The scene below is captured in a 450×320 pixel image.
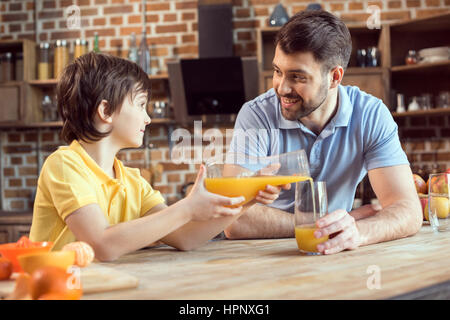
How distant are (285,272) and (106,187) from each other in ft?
1.90

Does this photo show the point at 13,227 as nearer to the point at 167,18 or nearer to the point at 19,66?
the point at 19,66

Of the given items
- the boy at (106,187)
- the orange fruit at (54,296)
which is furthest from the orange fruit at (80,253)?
the boy at (106,187)

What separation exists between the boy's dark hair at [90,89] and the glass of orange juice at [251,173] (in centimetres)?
39

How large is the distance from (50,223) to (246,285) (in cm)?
63

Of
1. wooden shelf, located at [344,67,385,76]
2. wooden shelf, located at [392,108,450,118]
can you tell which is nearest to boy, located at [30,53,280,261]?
wooden shelf, located at [344,67,385,76]

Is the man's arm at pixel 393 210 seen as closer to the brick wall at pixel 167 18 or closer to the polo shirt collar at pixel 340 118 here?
the polo shirt collar at pixel 340 118

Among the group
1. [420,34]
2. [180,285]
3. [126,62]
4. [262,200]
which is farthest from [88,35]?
[180,285]

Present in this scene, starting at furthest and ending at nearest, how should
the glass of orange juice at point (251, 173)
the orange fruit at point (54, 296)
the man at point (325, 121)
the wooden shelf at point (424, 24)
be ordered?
the wooden shelf at point (424, 24)
the man at point (325, 121)
the glass of orange juice at point (251, 173)
the orange fruit at point (54, 296)

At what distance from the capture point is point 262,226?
58.1 inches

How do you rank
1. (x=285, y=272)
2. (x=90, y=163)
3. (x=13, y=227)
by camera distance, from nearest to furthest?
(x=285, y=272), (x=90, y=163), (x=13, y=227)

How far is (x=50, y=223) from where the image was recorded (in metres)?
1.27

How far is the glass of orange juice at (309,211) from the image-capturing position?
1144mm

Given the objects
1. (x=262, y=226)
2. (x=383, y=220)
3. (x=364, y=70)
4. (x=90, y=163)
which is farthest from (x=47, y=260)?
(x=364, y=70)

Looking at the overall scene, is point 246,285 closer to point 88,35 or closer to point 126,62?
point 126,62
